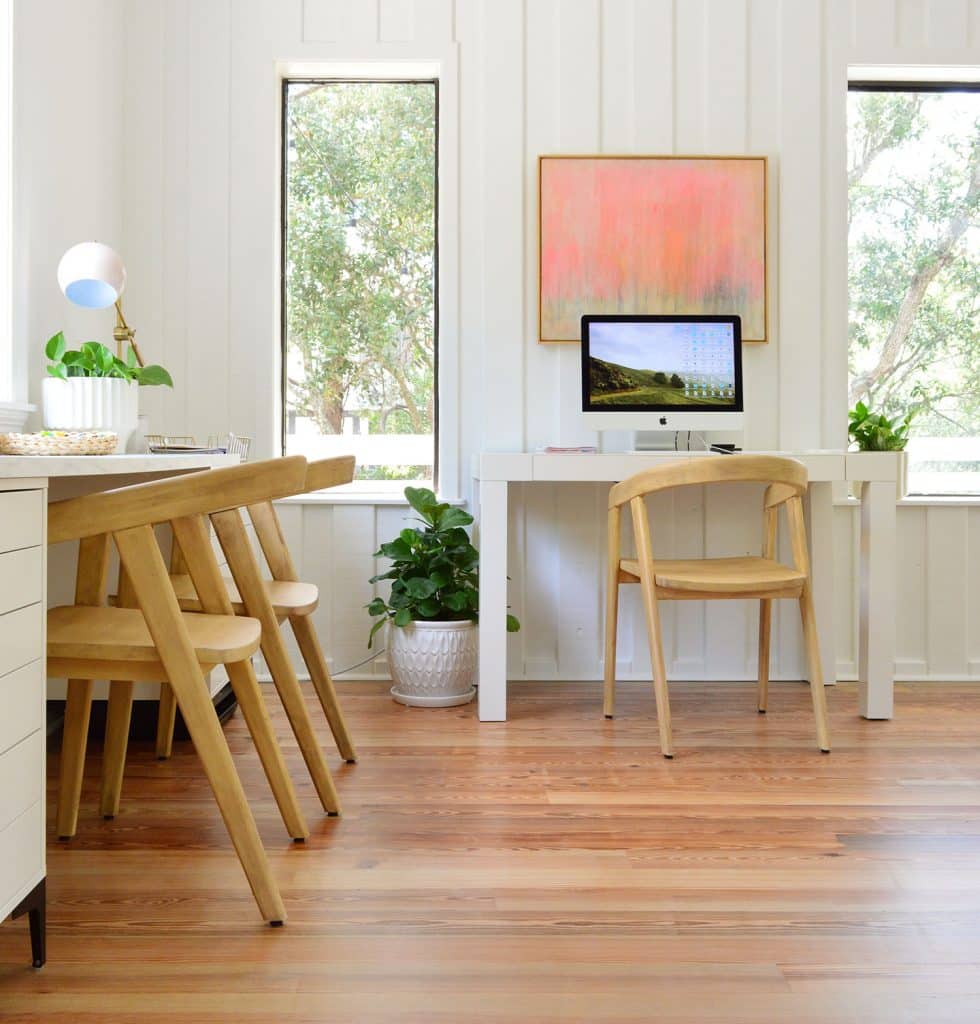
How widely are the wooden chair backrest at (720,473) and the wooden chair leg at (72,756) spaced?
1.45 m

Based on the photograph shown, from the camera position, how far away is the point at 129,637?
1609mm

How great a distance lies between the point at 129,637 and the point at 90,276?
121 centimetres

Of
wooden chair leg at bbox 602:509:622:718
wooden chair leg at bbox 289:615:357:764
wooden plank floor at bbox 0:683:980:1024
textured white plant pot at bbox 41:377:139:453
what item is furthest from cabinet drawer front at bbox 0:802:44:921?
wooden chair leg at bbox 602:509:622:718

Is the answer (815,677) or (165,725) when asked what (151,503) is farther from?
(815,677)

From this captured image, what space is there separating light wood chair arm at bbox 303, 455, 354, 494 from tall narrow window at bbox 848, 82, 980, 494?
2.36 meters

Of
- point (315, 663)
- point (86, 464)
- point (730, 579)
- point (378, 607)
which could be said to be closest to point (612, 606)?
point (730, 579)

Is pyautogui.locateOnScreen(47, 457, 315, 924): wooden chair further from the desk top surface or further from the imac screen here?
the imac screen

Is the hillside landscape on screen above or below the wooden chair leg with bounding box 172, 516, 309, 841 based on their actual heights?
above

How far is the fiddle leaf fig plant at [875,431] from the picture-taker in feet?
11.2

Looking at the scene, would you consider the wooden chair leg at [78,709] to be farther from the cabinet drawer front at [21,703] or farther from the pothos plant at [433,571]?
the pothos plant at [433,571]

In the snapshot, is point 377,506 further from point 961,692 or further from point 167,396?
point 961,692

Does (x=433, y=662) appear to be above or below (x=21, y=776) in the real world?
below

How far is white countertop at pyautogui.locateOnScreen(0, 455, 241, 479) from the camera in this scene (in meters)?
1.31

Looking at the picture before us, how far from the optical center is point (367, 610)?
343 cm
